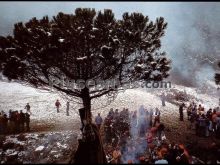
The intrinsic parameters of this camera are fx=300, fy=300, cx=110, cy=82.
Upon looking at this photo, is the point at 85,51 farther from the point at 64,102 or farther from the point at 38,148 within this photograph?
the point at 64,102

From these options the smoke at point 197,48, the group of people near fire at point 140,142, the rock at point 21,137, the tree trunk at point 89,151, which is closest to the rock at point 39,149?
the rock at point 21,137

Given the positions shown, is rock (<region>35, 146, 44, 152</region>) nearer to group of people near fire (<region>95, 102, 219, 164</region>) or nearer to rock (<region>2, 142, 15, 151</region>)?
rock (<region>2, 142, 15, 151</region>)

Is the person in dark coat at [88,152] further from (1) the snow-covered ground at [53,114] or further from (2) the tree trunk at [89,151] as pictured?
(1) the snow-covered ground at [53,114]

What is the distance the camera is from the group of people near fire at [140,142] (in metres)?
14.9

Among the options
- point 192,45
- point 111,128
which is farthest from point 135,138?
point 192,45

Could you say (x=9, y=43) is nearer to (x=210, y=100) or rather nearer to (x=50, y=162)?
(x=50, y=162)

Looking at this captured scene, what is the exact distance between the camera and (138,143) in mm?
17734

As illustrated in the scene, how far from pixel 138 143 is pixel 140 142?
0.32 meters

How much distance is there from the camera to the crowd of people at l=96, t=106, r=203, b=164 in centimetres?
1483

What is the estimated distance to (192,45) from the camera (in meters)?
66.9

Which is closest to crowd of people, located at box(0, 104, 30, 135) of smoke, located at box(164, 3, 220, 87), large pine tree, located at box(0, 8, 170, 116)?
large pine tree, located at box(0, 8, 170, 116)

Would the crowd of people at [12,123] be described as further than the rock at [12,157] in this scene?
Yes

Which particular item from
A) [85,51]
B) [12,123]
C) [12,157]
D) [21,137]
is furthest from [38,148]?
[85,51]

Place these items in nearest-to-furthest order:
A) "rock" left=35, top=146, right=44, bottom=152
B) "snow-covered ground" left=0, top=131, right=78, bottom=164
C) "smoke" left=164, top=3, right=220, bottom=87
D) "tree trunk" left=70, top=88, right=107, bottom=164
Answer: "tree trunk" left=70, top=88, right=107, bottom=164, "snow-covered ground" left=0, top=131, right=78, bottom=164, "rock" left=35, top=146, right=44, bottom=152, "smoke" left=164, top=3, right=220, bottom=87
